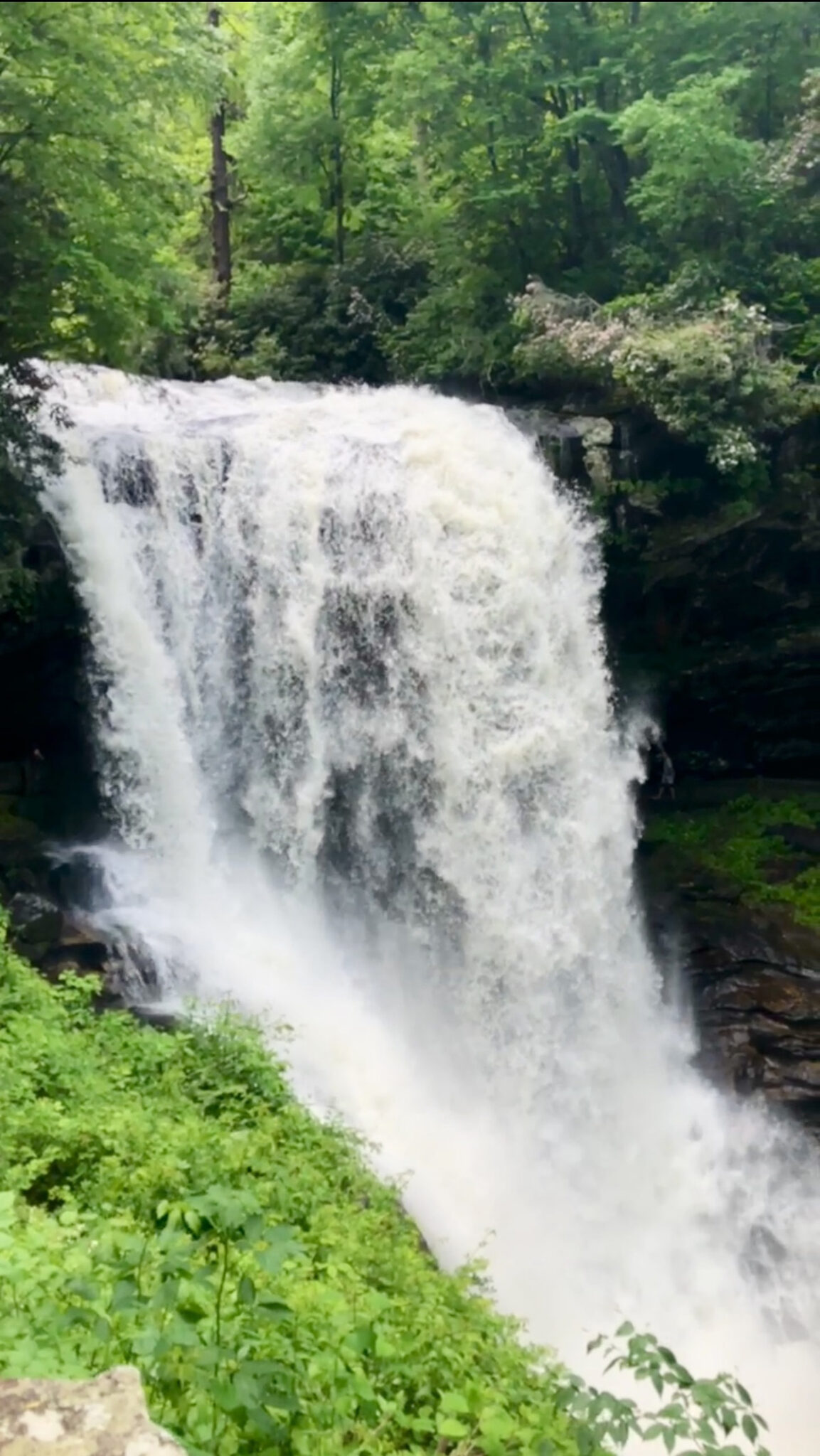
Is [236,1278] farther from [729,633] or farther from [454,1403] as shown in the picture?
[729,633]

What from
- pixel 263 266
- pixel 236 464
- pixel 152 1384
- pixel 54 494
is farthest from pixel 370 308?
pixel 152 1384

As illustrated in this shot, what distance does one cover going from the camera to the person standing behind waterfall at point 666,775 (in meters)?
12.2

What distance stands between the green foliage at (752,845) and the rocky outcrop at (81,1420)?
9603mm

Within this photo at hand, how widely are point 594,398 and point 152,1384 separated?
9.92 meters

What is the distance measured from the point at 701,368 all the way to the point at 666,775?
14.7 feet

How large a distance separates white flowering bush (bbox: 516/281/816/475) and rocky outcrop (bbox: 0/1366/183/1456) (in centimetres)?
930

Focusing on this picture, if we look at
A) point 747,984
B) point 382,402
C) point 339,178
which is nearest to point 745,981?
point 747,984

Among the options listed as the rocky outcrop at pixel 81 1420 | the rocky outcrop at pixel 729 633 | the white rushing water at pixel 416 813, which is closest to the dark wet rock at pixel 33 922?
the white rushing water at pixel 416 813

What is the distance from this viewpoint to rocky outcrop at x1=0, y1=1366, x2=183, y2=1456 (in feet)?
6.75

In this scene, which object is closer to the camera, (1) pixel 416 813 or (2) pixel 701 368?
(1) pixel 416 813

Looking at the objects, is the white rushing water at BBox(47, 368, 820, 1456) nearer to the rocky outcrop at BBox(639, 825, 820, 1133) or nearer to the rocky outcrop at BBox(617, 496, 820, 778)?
the rocky outcrop at BBox(639, 825, 820, 1133)

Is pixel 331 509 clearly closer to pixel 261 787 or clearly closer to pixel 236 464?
pixel 236 464

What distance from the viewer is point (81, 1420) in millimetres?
2119

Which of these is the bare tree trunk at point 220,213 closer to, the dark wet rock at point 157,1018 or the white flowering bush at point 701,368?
the white flowering bush at point 701,368
